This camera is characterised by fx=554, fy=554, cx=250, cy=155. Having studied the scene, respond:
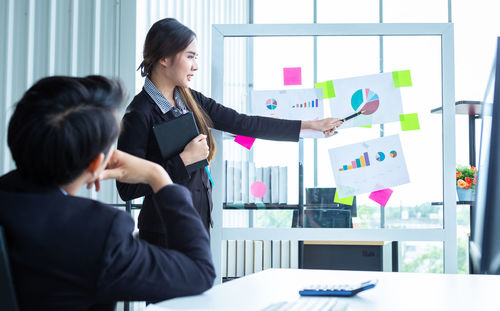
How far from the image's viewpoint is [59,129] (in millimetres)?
724

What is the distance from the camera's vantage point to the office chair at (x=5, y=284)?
669mm

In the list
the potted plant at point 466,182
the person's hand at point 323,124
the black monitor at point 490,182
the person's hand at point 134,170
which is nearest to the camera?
the person's hand at point 134,170

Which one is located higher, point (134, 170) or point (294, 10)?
point (294, 10)

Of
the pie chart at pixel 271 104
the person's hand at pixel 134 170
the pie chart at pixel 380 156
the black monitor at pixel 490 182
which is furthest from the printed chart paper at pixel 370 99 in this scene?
the person's hand at pixel 134 170

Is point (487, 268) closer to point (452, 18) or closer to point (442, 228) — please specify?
point (442, 228)

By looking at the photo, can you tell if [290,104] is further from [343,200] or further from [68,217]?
[68,217]

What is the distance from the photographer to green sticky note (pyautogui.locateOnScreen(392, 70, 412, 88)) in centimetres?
240

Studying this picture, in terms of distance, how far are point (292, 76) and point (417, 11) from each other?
12.3 feet

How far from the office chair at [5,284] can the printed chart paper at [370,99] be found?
1869 millimetres

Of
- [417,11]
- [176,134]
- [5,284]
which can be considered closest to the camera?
[5,284]

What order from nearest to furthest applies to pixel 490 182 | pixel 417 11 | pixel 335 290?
pixel 335 290
pixel 490 182
pixel 417 11

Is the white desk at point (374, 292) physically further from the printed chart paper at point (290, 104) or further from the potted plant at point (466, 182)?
the potted plant at point (466, 182)

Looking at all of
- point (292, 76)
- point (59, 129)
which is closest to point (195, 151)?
point (292, 76)

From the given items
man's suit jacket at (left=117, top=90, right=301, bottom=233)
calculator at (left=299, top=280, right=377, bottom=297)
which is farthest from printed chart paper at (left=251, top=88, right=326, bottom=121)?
calculator at (left=299, top=280, right=377, bottom=297)
